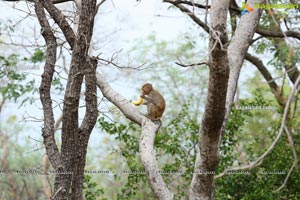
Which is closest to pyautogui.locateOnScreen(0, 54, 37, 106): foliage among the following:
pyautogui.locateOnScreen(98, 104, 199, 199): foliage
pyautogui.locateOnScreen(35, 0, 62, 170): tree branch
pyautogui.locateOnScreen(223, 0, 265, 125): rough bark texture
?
pyautogui.locateOnScreen(98, 104, 199, 199): foliage

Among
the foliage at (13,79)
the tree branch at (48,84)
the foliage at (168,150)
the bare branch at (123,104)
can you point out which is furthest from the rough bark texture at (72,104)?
the foliage at (13,79)

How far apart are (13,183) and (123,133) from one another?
4802mm

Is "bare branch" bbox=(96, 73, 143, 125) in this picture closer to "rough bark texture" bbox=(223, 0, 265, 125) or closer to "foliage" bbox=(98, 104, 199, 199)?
"rough bark texture" bbox=(223, 0, 265, 125)

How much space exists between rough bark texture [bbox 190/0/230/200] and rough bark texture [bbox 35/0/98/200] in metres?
0.73

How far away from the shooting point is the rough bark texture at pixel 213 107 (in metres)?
2.90

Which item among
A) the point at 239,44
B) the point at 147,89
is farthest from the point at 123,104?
the point at 239,44

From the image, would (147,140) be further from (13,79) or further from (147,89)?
(13,79)

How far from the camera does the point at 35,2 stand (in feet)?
12.4

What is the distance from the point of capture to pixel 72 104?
3471mm

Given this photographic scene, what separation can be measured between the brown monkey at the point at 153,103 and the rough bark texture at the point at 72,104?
107 cm

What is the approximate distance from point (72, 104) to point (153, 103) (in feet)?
5.36

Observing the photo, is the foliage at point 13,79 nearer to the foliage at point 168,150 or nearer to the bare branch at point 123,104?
the foliage at point 168,150

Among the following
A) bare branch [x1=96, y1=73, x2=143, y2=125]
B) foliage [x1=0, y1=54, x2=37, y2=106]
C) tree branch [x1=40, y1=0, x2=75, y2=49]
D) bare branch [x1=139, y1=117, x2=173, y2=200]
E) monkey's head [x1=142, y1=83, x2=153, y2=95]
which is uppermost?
foliage [x1=0, y1=54, x2=37, y2=106]

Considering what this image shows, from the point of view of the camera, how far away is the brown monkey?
4918 mm
